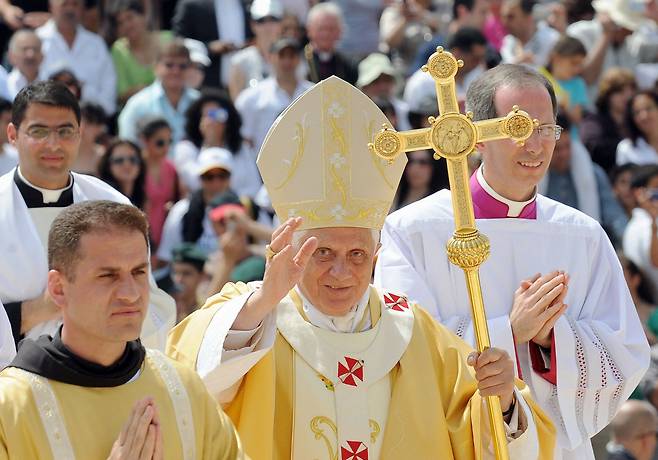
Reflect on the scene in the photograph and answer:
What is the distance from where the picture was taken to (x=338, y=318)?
5422 mm

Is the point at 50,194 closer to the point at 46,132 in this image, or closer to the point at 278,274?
the point at 46,132

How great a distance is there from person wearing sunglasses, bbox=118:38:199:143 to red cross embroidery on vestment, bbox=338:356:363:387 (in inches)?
266

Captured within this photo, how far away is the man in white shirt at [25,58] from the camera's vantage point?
1160cm

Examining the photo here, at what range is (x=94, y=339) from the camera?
175 inches

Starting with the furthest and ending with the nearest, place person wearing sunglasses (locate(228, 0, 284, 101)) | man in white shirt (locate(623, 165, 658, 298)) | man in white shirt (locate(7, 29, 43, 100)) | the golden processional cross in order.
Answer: person wearing sunglasses (locate(228, 0, 284, 101)), man in white shirt (locate(7, 29, 43, 100)), man in white shirt (locate(623, 165, 658, 298)), the golden processional cross

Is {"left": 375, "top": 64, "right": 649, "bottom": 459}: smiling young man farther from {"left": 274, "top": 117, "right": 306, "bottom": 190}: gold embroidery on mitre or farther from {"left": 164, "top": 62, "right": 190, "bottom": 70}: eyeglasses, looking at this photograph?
{"left": 164, "top": 62, "right": 190, "bottom": 70}: eyeglasses

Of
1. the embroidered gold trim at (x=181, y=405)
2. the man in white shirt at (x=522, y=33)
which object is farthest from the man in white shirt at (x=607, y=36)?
the embroidered gold trim at (x=181, y=405)

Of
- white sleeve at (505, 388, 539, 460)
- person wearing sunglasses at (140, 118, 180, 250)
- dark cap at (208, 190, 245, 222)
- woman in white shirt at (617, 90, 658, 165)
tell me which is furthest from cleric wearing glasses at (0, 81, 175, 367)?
woman in white shirt at (617, 90, 658, 165)

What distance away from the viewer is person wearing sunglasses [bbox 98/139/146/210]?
10.4 m

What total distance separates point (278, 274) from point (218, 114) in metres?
6.84

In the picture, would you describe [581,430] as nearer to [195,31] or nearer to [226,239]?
[226,239]

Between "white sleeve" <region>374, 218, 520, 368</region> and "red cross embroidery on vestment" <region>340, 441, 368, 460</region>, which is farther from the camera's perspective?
"white sleeve" <region>374, 218, 520, 368</region>

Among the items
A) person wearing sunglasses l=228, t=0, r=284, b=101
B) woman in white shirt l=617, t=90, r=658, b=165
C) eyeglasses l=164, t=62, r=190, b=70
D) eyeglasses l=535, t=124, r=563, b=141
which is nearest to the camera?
eyeglasses l=535, t=124, r=563, b=141

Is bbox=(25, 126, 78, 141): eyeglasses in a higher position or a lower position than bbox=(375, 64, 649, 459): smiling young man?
higher
